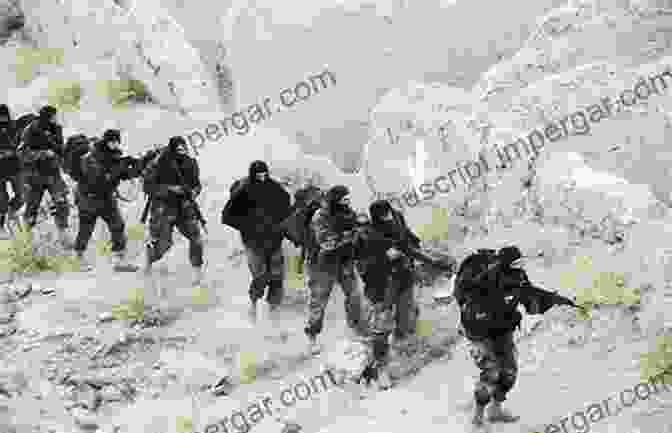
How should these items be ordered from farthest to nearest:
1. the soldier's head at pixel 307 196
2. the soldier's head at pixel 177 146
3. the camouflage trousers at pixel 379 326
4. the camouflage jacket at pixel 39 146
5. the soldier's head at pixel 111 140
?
the camouflage jacket at pixel 39 146 < the soldier's head at pixel 111 140 < the soldier's head at pixel 177 146 < the soldier's head at pixel 307 196 < the camouflage trousers at pixel 379 326

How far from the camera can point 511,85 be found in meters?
14.3

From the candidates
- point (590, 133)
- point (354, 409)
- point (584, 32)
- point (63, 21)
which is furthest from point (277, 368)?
point (63, 21)

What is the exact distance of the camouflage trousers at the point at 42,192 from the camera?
487 inches

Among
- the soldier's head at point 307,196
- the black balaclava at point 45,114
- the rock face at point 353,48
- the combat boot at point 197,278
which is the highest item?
the rock face at point 353,48

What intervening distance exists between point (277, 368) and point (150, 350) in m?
1.60

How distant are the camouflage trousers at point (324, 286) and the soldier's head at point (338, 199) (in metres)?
0.65

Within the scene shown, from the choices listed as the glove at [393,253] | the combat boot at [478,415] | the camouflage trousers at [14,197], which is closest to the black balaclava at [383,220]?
the glove at [393,253]

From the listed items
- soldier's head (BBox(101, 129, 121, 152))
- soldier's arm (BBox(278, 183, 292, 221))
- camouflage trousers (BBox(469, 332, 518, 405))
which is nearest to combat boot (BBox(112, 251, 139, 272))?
soldier's head (BBox(101, 129, 121, 152))

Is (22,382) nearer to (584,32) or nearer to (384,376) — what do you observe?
(384,376)

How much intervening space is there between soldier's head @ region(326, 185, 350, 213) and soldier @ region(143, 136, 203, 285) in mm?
2176

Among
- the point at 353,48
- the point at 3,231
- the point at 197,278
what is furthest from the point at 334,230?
the point at 353,48

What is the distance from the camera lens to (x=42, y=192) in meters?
12.6

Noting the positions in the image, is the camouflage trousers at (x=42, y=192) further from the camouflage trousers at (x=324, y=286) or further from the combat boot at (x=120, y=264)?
the camouflage trousers at (x=324, y=286)

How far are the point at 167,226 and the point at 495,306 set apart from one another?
15.6 ft
